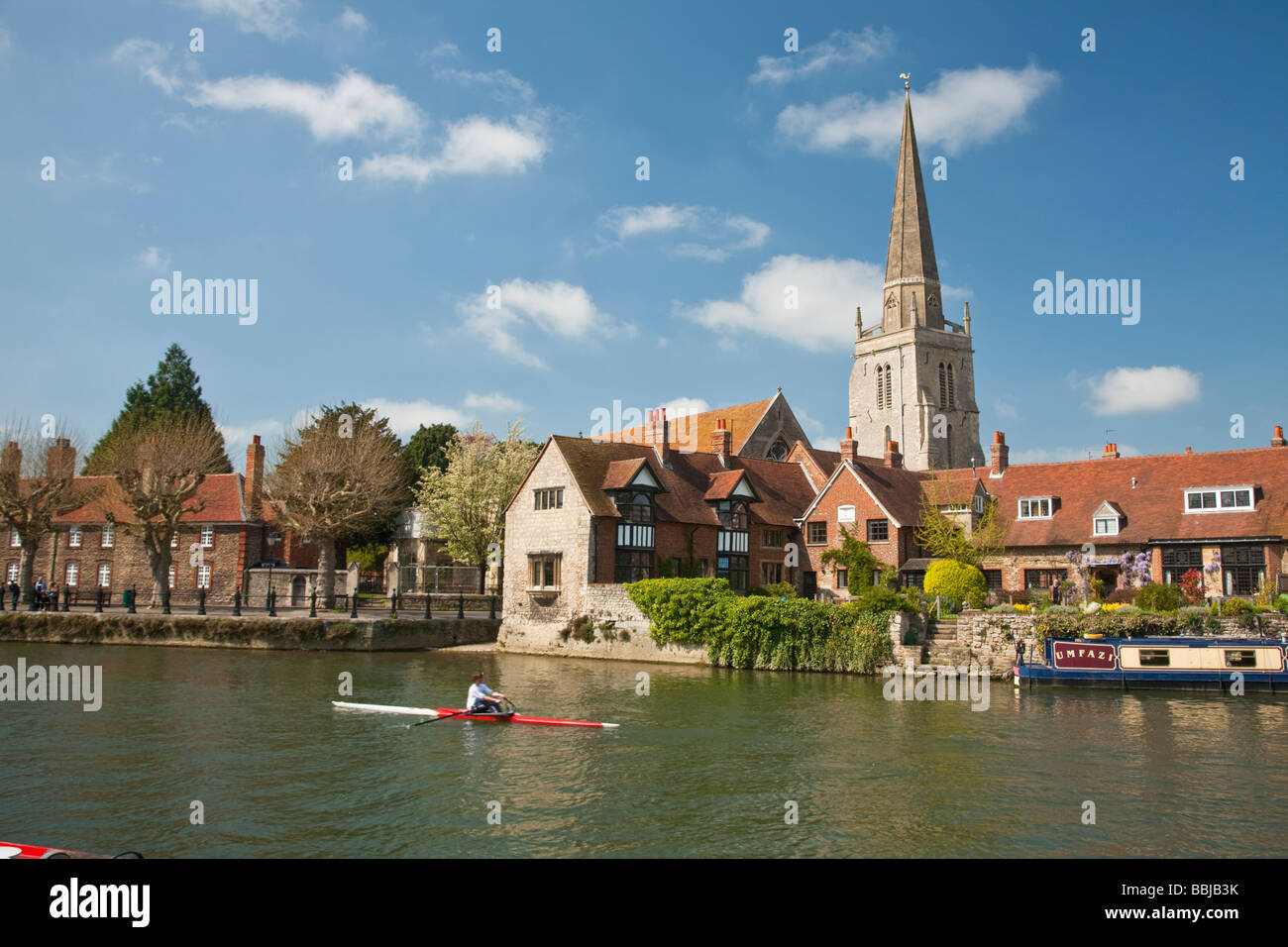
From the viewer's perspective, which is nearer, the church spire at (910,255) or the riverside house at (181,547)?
the riverside house at (181,547)

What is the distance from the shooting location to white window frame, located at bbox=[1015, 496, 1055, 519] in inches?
1671

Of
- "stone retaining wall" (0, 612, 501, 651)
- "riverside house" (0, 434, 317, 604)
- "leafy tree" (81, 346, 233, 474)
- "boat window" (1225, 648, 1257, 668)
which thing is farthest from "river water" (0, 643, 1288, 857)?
"leafy tree" (81, 346, 233, 474)

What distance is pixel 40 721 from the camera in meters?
20.8

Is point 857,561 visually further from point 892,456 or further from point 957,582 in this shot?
point 892,456

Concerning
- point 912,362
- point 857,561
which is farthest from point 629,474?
point 912,362

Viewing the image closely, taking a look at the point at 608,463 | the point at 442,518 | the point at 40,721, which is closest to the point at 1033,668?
the point at 608,463

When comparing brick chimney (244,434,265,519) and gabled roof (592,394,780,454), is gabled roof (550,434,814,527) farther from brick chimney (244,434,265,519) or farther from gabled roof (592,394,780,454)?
brick chimney (244,434,265,519)

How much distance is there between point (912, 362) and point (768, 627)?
50.8 m

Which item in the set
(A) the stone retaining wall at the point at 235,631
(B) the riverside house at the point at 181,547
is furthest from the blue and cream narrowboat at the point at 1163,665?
(B) the riverside house at the point at 181,547

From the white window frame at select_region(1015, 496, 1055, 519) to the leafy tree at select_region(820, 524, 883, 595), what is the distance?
23.7ft

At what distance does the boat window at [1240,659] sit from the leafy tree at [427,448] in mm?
43900

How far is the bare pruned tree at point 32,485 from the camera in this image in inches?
1705

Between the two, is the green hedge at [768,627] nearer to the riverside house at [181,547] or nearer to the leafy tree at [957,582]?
the leafy tree at [957,582]

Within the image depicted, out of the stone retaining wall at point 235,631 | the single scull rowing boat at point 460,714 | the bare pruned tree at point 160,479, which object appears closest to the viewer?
→ the single scull rowing boat at point 460,714
